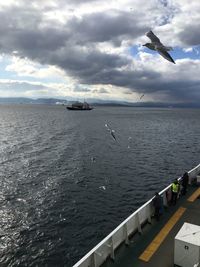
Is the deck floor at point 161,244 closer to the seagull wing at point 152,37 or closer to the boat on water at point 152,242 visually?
the boat on water at point 152,242

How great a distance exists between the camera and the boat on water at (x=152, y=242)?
12.5m

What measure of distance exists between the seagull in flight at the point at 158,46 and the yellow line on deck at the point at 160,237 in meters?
9.88

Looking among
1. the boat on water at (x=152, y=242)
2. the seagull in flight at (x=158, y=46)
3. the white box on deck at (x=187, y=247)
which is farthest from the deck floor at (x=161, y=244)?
the seagull in flight at (x=158, y=46)

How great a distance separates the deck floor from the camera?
533 inches

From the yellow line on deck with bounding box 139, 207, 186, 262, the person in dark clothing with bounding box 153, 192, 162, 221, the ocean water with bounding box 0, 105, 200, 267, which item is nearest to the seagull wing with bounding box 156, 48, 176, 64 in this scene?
the yellow line on deck with bounding box 139, 207, 186, 262

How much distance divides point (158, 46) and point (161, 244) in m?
10.5

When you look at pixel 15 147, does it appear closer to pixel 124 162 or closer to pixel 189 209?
pixel 124 162

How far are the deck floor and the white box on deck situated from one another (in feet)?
2.63

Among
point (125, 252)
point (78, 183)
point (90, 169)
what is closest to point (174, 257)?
point (125, 252)

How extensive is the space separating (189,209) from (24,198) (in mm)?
18962

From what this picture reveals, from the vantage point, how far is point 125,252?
14.5 meters

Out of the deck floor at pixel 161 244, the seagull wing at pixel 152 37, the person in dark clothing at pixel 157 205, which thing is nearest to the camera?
the seagull wing at pixel 152 37

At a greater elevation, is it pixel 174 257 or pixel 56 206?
pixel 174 257

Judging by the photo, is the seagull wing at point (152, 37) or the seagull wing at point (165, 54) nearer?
the seagull wing at point (165, 54)
